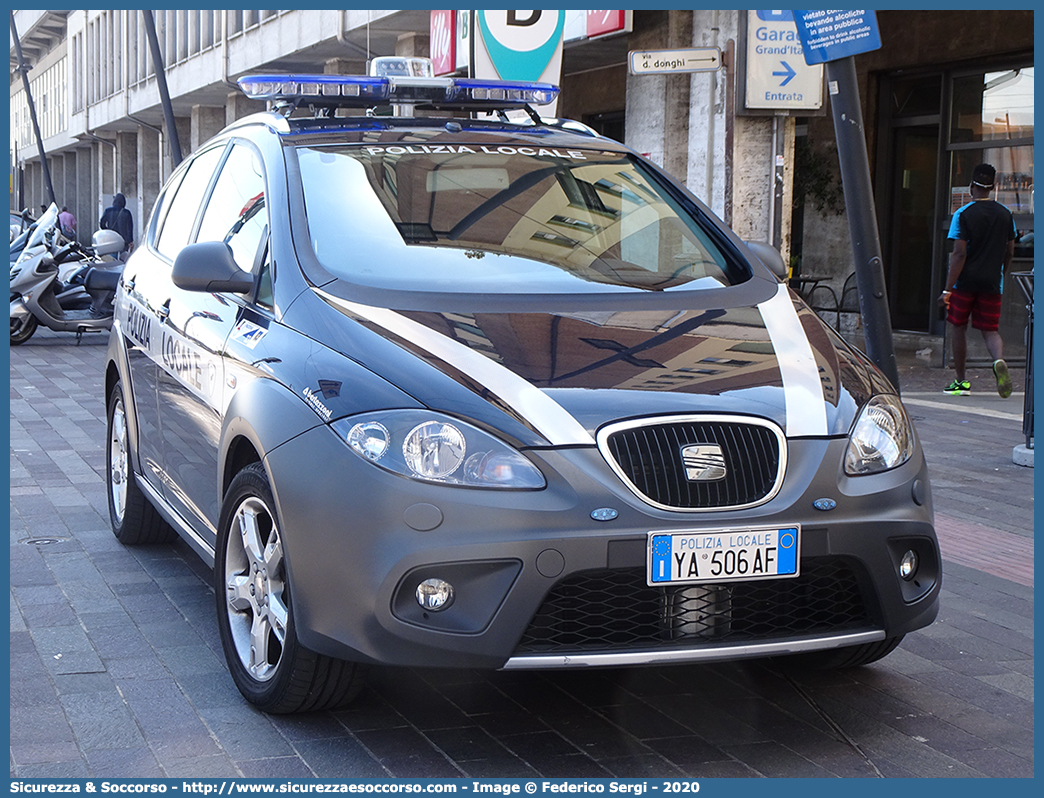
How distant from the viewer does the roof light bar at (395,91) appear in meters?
4.88

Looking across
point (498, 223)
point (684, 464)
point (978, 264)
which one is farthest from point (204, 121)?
point (684, 464)

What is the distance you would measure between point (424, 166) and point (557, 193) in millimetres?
448

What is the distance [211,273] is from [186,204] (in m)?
1.45

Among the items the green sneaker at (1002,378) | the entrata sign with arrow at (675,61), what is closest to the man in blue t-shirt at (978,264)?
the green sneaker at (1002,378)

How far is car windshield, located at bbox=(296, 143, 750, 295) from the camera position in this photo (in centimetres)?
398

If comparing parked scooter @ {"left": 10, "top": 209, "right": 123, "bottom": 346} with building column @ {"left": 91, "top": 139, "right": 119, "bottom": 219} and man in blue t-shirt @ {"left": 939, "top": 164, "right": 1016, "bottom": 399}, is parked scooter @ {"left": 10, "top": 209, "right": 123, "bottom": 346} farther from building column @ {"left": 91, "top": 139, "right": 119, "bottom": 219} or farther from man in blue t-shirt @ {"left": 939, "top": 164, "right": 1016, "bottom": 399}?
building column @ {"left": 91, "top": 139, "right": 119, "bottom": 219}

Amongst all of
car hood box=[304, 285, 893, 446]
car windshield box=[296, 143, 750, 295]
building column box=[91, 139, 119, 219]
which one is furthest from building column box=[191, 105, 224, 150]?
car hood box=[304, 285, 893, 446]

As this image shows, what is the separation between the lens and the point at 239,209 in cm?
455

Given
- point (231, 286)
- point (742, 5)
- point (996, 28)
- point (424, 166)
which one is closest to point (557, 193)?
point (424, 166)

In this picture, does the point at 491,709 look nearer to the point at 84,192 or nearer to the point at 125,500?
the point at 125,500

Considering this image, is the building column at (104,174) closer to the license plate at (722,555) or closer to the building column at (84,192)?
the building column at (84,192)

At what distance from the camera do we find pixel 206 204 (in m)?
4.96

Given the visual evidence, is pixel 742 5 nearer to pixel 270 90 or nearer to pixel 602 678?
pixel 270 90

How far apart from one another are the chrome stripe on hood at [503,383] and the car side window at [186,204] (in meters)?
1.80
